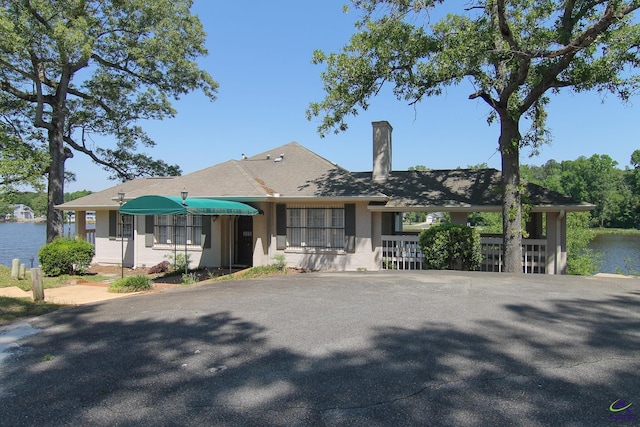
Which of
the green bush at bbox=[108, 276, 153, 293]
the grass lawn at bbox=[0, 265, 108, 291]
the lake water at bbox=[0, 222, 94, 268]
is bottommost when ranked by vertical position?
the lake water at bbox=[0, 222, 94, 268]

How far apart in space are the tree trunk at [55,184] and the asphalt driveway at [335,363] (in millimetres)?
→ 13081

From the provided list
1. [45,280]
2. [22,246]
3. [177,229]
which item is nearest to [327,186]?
[177,229]

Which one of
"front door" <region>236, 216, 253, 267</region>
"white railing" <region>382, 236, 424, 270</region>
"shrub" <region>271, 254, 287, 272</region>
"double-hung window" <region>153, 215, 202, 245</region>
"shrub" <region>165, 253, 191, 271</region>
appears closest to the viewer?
"white railing" <region>382, 236, 424, 270</region>

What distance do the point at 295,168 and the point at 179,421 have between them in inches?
524

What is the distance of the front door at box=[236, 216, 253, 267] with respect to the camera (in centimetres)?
1484

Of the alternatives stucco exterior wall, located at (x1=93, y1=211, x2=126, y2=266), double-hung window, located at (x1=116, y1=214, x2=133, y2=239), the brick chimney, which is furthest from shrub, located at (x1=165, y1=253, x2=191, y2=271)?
the brick chimney

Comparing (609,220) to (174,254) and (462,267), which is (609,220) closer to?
(462,267)

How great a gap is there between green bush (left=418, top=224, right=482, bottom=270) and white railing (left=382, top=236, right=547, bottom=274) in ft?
2.56

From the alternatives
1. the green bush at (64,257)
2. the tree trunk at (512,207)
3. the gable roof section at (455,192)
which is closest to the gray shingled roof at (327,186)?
the gable roof section at (455,192)

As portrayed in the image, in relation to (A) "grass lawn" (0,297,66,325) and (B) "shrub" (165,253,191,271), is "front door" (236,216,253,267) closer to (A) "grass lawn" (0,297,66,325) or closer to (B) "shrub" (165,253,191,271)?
(B) "shrub" (165,253,191,271)

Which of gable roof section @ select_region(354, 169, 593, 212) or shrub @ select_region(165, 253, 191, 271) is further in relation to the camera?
shrub @ select_region(165, 253, 191, 271)

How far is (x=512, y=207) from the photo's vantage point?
11250 mm

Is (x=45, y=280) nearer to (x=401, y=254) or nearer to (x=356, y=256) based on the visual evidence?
(x=356, y=256)

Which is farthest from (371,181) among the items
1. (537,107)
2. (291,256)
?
(537,107)
